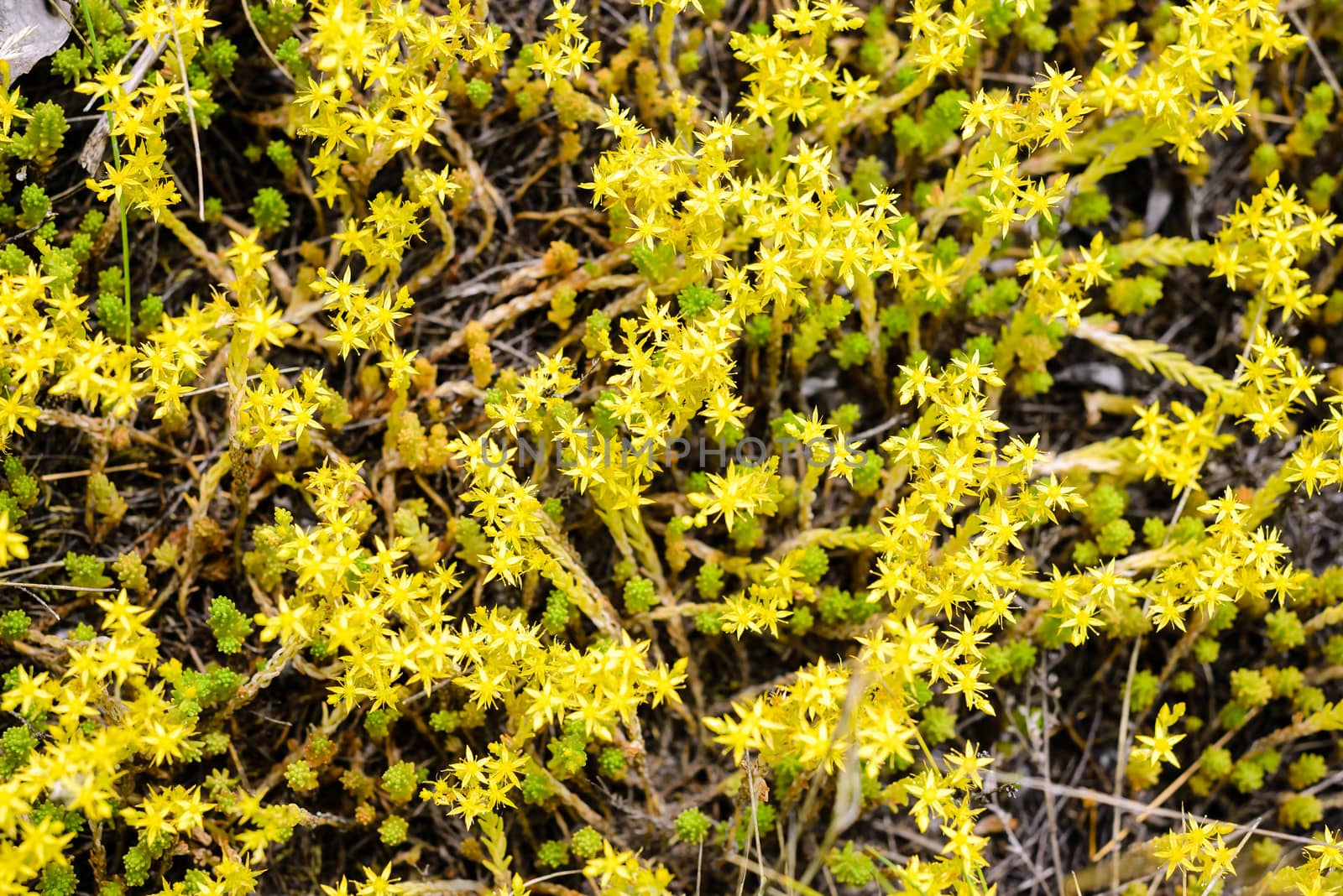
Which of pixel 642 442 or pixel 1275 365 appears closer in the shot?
pixel 642 442

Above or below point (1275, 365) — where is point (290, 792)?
below

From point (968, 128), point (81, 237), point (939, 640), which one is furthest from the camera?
point (939, 640)

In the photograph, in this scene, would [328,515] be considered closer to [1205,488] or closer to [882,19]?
[882,19]

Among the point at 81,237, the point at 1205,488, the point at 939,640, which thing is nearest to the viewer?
the point at 81,237

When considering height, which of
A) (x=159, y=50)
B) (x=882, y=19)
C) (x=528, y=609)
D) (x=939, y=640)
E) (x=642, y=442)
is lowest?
(x=939, y=640)

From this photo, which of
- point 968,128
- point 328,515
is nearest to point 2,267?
point 328,515

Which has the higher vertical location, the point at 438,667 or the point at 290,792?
the point at 438,667

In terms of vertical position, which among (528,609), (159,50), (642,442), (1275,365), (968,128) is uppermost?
(159,50)

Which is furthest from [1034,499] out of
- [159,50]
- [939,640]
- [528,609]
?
[159,50]

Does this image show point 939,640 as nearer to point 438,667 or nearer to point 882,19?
point 438,667

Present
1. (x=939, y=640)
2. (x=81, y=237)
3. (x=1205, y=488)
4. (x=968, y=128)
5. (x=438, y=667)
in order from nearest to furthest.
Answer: (x=438, y=667) < (x=968, y=128) < (x=81, y=237) < (x=939, y=640) < (x=1205, y=488)
